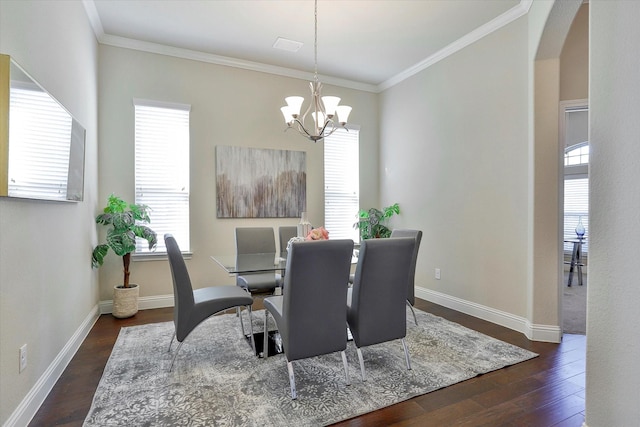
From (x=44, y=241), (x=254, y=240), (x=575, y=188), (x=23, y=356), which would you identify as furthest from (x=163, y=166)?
(x=575, y=188)

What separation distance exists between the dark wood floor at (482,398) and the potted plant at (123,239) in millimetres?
793

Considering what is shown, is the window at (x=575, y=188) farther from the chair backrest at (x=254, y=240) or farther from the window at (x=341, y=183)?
the chair backrest at (x=254, y=240)

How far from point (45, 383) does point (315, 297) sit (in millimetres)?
1784

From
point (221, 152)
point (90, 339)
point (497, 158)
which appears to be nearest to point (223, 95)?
point (221, 152)

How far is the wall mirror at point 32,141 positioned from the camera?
160 cm

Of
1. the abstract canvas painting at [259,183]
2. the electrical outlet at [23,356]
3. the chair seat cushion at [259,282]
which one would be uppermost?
the abstract canvas painting at [259,183]

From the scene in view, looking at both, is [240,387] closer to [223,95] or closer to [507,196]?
[507,196]

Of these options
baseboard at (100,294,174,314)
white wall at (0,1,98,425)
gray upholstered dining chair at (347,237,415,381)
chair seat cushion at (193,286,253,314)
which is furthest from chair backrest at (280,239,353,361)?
baseboard at (100,294,174,314)

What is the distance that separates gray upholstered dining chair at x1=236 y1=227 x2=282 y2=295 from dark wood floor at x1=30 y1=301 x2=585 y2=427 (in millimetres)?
1356

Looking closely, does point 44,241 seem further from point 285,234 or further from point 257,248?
point 285,234

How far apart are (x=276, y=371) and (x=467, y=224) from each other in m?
2.67

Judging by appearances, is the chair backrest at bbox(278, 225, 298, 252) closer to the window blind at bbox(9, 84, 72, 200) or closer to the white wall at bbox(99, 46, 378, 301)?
the white wall at bbox(99, 46, 378, 301)

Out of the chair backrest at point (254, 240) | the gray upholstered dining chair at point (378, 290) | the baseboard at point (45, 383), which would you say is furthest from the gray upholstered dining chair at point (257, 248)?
the baseboard at point (45, 383)

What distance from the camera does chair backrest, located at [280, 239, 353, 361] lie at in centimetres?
200
